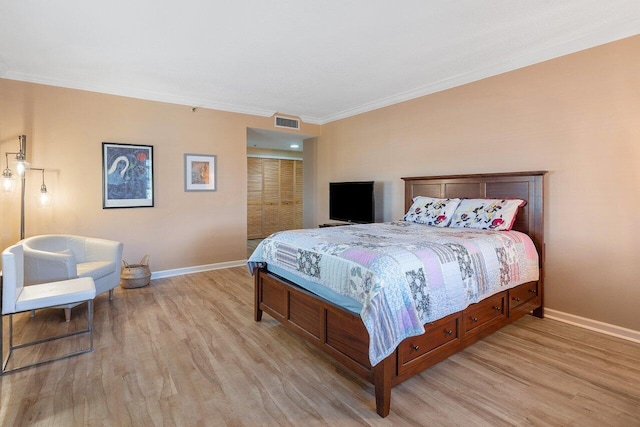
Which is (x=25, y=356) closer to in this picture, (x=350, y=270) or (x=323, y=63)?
(x=350, y=270)

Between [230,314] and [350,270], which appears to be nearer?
[350,270]

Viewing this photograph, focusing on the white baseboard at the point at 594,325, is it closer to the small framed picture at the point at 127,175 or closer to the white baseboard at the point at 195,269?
the white baseboard at the point at 195,269

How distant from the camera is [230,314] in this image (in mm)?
3318

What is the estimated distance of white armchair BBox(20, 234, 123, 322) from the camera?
2977 millimetres

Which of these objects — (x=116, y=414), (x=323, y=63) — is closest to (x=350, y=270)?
(x=116, y=414)

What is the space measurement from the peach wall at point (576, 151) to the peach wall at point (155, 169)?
340 centimetres

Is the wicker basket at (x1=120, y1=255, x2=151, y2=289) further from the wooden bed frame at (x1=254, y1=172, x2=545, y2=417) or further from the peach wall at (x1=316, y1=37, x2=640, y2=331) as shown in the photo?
the peach wall at (x1=316, y1=37, x2=640, y2=331)

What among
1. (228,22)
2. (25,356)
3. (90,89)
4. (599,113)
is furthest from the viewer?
(90,89)

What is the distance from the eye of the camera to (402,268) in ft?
6.29

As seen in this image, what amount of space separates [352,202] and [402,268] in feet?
11.0

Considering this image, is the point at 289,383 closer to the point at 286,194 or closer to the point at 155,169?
the point at 155,169

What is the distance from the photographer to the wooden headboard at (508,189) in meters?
3.18

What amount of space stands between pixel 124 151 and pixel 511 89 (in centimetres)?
490

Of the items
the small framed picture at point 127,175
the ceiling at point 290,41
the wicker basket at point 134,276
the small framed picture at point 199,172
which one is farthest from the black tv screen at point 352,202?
the wicker basket at point 134,276
